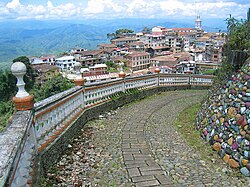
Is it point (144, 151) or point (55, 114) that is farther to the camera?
point (144, 151)

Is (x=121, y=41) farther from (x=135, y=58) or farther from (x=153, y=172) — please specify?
(x=153, y=172)

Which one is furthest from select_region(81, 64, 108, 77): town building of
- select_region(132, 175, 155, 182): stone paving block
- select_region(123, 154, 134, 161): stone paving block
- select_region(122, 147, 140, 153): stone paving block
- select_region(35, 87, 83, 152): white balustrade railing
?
select_region(132, 175, 155, 182): stone paving block

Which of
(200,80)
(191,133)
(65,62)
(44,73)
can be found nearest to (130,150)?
(191,133)

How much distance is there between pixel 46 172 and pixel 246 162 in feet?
11.3

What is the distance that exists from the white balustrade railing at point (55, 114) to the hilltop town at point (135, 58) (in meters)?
32.1

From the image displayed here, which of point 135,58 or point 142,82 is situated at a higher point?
point 142,82

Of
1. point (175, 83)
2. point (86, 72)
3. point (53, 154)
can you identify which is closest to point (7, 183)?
point (53, 154)

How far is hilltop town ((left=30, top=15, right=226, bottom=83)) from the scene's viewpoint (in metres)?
50.4

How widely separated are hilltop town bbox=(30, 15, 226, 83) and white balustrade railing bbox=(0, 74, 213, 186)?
32068 millimetres

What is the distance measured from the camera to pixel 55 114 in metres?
4.69

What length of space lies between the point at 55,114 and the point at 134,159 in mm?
1844

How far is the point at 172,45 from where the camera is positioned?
87.9 metres

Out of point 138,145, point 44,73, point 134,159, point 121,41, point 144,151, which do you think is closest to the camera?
point 134,159

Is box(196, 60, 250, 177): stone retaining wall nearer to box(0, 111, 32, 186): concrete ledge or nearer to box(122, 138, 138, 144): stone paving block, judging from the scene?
box(122, 138, 138, 144): stone paving block
